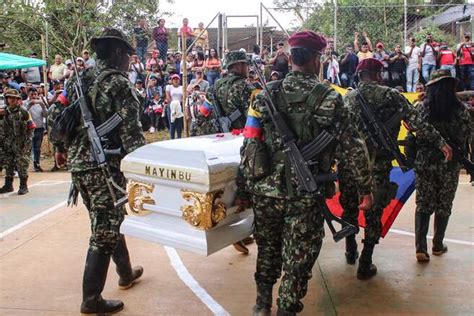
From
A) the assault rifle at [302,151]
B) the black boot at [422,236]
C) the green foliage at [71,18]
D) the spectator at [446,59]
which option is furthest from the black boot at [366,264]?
the green foliage at [71,18]

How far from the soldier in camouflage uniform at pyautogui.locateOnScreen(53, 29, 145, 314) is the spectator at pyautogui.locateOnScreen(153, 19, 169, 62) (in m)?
11.0

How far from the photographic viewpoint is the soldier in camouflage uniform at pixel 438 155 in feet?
15.4

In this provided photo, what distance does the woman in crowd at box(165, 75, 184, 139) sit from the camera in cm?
1191

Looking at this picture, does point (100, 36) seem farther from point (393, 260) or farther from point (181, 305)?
point (393, 260)

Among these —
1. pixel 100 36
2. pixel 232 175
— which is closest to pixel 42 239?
pixel 100 36

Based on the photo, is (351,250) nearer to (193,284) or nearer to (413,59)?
(193,284)

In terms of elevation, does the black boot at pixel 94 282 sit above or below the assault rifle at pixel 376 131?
below

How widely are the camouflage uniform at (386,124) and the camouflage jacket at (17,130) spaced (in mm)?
6357

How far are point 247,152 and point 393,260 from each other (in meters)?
2.45

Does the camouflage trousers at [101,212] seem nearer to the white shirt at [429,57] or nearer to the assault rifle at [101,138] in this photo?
the assault rifle at [101,138]

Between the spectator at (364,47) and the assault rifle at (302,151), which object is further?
the spectator at (364,47)

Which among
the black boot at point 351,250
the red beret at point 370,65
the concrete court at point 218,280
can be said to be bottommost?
the concrete court at point 218,280

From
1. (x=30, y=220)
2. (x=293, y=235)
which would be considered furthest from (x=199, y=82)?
(x=293, y=235)

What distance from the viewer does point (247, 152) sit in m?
3.25
